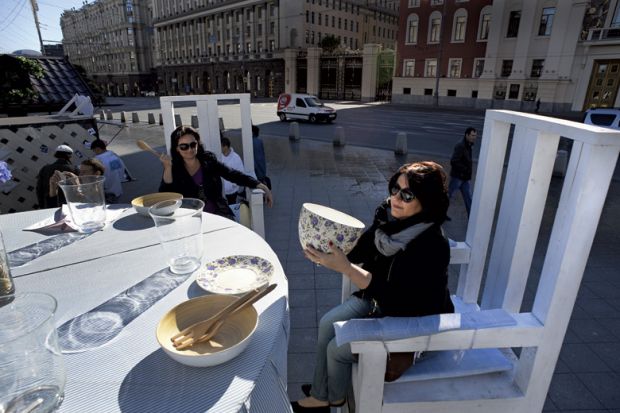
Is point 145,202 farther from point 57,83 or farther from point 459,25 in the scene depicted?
point 459,25

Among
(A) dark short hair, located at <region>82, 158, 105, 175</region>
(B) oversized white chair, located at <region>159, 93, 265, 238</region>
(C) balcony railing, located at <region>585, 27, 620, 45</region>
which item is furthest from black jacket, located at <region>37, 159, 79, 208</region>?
(C) balcony railing, located at <region>585, 27, 620, 45</region>

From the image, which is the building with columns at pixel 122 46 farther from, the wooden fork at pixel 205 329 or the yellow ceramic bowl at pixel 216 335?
the wooden fork at pixel 205 329

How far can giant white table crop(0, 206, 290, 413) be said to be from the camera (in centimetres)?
102

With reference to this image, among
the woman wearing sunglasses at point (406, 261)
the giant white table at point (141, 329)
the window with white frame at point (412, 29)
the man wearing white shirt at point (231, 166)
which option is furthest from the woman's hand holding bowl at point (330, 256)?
the window with white frame at point (412, 29)

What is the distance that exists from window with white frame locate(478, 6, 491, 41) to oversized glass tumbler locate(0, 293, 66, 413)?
3226cm

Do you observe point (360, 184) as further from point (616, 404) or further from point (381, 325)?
point (381, 325)

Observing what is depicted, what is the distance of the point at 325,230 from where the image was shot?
1466 millimetres

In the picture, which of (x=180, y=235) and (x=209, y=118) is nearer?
(x=180, y=235)

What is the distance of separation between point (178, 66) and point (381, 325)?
2553 inches

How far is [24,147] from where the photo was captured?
5898 millimetres

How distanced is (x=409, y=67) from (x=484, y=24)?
660 centimetres

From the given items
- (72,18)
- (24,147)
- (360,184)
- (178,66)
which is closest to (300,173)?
(360,184)

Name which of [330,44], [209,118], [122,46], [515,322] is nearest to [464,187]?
[209,118]

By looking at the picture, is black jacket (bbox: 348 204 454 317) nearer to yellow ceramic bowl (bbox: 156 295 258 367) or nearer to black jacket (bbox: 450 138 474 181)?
yellow ceramic bowl (bbox: 156 295 258 367)
